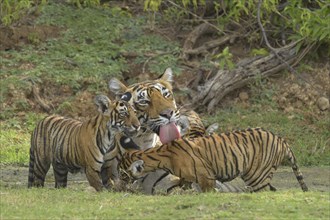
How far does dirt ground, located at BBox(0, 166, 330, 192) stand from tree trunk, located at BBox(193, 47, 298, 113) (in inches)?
131

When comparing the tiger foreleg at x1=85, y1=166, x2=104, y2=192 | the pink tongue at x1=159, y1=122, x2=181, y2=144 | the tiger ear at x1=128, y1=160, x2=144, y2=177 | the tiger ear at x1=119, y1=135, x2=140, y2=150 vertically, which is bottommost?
the tiger foreleg at x1=85, y1=166, x2=104, y2=192

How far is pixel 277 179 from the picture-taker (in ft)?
41.5

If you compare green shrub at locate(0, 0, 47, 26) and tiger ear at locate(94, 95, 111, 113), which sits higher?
green shrub at locate(0, 0, 47, 26)

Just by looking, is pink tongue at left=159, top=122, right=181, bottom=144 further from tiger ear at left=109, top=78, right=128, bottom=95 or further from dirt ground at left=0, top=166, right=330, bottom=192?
dirt ground at left=0, top=166, right=330, bottom=192

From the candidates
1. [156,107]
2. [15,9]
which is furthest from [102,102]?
[15,9]

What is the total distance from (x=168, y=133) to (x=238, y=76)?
6698mm

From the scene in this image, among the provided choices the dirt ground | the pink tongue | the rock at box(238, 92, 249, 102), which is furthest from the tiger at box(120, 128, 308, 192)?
the rock at box(238, 92, 249, 102)

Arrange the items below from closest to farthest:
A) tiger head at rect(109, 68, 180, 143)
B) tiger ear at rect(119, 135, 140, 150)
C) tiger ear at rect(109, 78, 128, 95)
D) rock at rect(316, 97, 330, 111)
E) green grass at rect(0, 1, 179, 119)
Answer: tiger head at rect(109, 68, 180, 143)
tiger ear at rect(119, 135, 140, 150)
tiger ear at rect(109, 78, 128, 95)
rock at rect(316, 97, 330, 111)
green grass at rect(0, 1, 179, 119)

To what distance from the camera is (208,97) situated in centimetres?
1683

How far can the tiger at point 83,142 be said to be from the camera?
10.4m

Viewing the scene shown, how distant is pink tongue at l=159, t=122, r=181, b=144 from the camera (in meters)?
10.4

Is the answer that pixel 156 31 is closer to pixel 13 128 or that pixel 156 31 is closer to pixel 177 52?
pixel 177 52

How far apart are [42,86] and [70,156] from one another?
6332mm

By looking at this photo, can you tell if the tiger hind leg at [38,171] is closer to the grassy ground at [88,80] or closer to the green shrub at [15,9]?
the grassy ground at [88,80]
